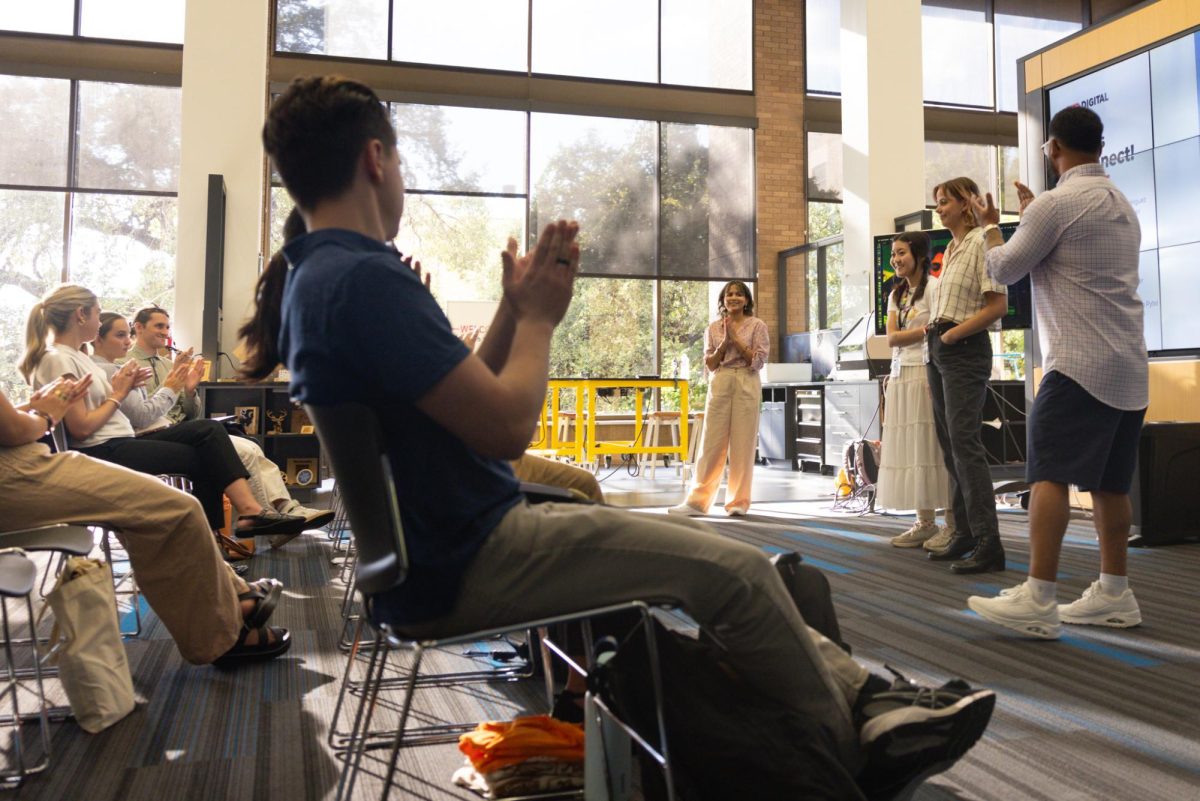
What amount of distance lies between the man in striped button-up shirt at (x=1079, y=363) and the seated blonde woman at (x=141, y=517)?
2.21 meters

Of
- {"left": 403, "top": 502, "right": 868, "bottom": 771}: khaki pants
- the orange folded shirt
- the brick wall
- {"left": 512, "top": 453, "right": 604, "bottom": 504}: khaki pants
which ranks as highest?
the brick wall

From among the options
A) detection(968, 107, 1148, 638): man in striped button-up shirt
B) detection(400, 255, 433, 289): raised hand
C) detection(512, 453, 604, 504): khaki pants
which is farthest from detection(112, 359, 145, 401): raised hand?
detection(968, 107, 1148, 638): man in striped button-up shirt

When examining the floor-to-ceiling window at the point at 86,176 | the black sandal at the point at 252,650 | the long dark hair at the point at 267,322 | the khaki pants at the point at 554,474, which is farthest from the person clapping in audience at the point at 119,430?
the floor-to-ceiling window at the point at 86,176

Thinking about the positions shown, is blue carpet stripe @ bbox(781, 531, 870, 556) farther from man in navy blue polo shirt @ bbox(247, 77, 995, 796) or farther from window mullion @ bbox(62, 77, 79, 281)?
window mullion @ bbox(62, 77, 79, 281)

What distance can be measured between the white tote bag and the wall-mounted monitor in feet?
11.4

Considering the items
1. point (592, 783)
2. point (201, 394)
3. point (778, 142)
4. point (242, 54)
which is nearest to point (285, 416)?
point (201, 394)

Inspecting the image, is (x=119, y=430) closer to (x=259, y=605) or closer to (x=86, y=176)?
(x=259, y=605)

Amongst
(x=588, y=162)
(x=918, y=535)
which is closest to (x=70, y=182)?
(x=588, y=162)

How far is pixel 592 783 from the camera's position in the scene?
1469 millimetres

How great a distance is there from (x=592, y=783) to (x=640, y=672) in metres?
0.27

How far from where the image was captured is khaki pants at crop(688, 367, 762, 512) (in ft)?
18.6

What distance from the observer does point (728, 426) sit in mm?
5688

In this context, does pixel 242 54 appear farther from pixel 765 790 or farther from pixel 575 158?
pixel 765 790

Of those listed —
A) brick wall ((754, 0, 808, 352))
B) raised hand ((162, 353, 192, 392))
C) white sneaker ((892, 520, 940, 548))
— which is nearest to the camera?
raised hand ((162, 353, 192, 392))
